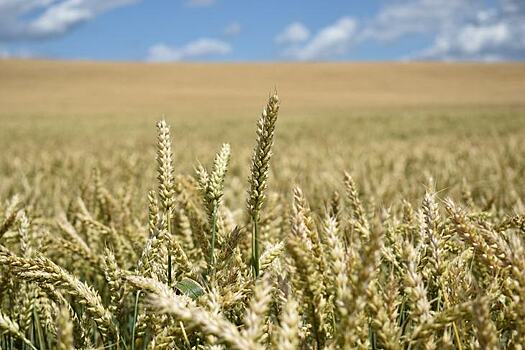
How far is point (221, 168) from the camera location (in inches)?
42.9

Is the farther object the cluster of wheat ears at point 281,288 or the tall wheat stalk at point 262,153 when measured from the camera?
the tall wheat stalk at point 262,153

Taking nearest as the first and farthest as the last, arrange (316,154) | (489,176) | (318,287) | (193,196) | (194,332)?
1. (318,287)
2. (194,332)
3. (193,196)
4. (489,176)
5. (316,154)

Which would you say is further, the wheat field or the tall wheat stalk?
the tall wheat stalk

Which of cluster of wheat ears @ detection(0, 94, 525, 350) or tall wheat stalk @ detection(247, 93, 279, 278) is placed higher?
tall wheat stalk @ detection(247, 93, 279, 278)

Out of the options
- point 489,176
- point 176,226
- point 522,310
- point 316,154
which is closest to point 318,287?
point 522,310

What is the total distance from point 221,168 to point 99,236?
134 cm

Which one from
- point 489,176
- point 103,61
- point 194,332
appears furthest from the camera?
point 103,61

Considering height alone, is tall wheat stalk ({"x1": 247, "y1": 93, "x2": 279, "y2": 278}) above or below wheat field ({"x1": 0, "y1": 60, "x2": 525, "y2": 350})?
above

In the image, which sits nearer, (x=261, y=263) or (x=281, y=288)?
(x=281, y=288)

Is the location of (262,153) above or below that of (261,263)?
above

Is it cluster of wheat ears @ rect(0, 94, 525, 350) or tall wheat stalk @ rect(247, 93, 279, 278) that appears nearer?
cluster of wheat ears @ rect(0, 94, 525, 350)

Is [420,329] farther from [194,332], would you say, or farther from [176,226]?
[176,226]

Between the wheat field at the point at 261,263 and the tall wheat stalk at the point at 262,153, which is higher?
the tall wheat stalk at the point at 262,153

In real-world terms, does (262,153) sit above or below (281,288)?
above
